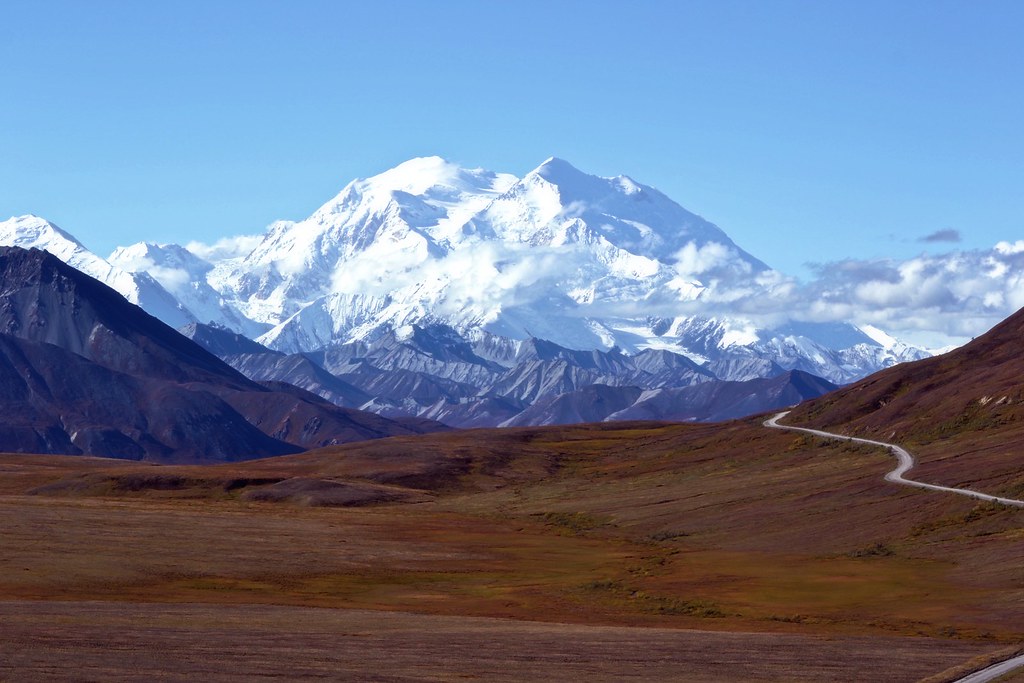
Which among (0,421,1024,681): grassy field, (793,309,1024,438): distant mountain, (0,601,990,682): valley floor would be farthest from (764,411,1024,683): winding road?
(793,309,1024,438): distant mountain

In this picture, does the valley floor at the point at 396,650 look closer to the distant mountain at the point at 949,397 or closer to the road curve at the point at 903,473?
the road curve at the point at 903,473

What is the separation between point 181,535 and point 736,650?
57.1m

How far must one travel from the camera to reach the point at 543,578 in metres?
92.3

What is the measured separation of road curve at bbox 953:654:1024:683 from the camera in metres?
47.0

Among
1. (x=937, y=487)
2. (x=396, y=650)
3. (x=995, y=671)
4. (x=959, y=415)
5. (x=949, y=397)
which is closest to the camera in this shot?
Answer: (x=995, y=671)

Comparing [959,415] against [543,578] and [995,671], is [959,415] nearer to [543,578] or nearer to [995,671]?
[543,578]

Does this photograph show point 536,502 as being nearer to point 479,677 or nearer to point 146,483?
point 146,483

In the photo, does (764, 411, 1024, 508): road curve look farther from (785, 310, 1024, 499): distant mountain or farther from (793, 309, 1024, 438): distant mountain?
(793, 309, 1024, 438): distant mountain

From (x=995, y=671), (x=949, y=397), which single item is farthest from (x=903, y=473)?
(x=995, y=671)

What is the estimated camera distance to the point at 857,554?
315 ft

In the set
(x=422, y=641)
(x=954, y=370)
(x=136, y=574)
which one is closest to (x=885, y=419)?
(x=954, y=370)

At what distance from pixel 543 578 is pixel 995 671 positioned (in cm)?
4587

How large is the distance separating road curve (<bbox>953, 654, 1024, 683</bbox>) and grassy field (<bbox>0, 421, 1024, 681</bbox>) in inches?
83.6

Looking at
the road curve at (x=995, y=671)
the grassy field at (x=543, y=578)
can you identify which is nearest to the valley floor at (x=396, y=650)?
the grassy field at (x=543, y=578)
